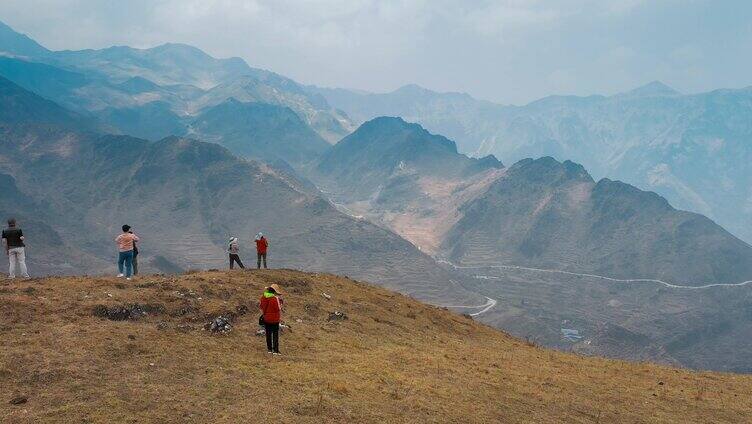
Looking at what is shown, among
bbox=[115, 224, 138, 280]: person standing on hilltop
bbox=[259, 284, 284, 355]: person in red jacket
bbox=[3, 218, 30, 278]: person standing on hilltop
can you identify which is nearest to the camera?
bbox=[259, 284, 284, 355]: person in red jacket

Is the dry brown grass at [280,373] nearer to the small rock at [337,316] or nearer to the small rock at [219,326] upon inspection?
the small rock at [219,326]

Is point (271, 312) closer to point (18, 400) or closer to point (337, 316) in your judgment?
point (18, 400)

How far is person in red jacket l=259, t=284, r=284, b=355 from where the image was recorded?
64.3ft

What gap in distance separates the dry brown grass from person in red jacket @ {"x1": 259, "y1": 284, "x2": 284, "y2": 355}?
541 millimetres

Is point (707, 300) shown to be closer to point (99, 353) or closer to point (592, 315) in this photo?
point (592, 315)

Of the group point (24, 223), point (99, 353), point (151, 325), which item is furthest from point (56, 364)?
point (24, 223)

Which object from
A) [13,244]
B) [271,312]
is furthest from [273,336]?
[13,244]

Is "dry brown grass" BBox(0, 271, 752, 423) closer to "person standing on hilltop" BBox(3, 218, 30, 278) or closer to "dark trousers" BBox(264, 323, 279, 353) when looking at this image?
"dark trousers" BBox(264, 323, 279, 353)

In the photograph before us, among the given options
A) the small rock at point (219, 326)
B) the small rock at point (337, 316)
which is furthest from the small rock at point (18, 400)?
the small rock at point (337, 316)

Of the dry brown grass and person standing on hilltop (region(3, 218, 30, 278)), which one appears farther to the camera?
person standing on hilltop (region(3, 218, 30, 278))

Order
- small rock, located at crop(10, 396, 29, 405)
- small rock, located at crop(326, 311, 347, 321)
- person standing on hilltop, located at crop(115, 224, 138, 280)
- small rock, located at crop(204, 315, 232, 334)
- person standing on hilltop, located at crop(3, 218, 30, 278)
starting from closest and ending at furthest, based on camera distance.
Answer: small rock, located at crop(10, 396, 29, 405)
small rock, located at crop(204, 315, 232, 334)
person standing on hilltop, located at crop(3, 218, 30, 278)
person standing on hilltop, located at crop(115, 224, 138, 280)
small rock, located at crop(326, 311, 347, 321)

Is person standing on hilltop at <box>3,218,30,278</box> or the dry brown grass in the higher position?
person standing on hilltop at <box>3,218,30,278</box>

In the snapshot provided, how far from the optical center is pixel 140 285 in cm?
2580

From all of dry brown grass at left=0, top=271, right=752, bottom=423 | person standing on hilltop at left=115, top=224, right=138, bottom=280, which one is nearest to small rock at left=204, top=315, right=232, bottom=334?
dry brown grass at left=0, top=271, right=752, bottom=423
